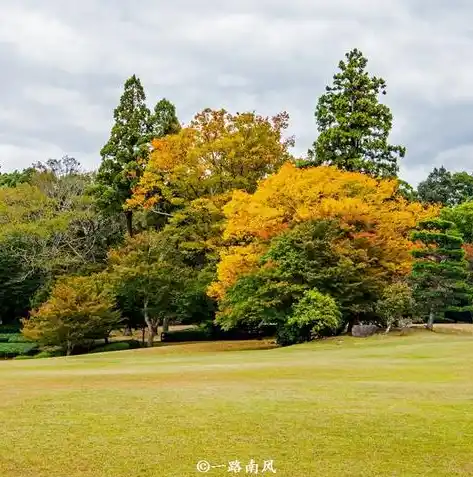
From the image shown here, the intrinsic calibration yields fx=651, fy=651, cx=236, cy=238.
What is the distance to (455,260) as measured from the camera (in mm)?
35062

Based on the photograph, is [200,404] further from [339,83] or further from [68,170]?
[68,170]

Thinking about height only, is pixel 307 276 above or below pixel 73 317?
above

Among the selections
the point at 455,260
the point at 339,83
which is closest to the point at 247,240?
the point at 455,260

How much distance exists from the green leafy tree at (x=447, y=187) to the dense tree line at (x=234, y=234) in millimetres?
21619

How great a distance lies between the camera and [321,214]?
112ft

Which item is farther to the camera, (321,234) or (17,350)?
(17,350)

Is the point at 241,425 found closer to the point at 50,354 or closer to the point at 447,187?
the point at 50,354

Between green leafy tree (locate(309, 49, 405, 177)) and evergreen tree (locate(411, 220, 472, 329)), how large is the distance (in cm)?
1065

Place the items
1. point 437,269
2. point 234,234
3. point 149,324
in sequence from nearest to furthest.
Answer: point 437,269 → point 234,234 → point 149,324

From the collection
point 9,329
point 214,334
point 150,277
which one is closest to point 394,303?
point 150,277

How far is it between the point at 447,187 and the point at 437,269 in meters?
43.0

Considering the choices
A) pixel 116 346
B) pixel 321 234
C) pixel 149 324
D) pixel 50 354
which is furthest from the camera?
pixel 149 324

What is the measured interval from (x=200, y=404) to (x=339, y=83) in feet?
127

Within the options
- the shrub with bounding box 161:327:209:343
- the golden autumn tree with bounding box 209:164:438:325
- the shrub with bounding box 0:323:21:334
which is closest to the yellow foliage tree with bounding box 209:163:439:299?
the golden autumn tree with bounding box 209:164:438:325
